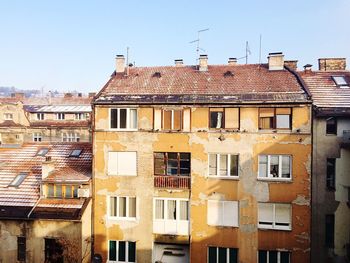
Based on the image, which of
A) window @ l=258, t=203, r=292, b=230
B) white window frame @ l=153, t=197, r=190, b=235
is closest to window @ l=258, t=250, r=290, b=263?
window @ l=258, t=203, r=292, b=230

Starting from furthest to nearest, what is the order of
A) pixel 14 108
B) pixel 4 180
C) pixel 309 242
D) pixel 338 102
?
pixel 14 108 → pixel 4 180 → pixel 338 102 → pixel 309 242

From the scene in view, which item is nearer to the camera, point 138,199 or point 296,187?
point 296,187

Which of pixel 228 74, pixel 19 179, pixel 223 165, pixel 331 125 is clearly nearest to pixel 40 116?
pixel 19 179

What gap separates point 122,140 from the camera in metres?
23.8

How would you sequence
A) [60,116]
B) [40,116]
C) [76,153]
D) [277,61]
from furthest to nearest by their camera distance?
[40,116], [60,116], [76,153], [277,61]

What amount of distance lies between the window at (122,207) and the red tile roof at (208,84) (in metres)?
6.73

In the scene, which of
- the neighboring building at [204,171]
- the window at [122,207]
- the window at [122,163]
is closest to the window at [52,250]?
the neighboring building at [204,171]

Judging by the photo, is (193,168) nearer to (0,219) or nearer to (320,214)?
(320,214)

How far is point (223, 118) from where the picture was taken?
2292cm

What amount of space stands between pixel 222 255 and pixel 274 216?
423 centimetres

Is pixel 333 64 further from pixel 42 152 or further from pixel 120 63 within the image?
pixel 42 152

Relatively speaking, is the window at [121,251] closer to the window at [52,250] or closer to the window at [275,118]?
the window at [52,250]

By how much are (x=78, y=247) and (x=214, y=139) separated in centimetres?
1108

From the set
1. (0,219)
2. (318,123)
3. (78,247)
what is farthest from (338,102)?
(0,219)
